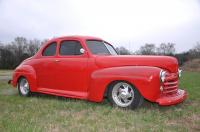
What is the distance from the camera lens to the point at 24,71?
10289mm

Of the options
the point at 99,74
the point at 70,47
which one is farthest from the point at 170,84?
the point at 70,47

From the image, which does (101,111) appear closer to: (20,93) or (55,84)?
(55,84)

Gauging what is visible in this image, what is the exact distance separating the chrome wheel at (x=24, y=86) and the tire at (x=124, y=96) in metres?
3.52

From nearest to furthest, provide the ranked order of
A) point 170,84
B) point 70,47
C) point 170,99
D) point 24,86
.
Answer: point 170,99, point 170,84, point 70,47, point 24,86

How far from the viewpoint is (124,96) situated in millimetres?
7602

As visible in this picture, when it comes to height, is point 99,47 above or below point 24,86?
above

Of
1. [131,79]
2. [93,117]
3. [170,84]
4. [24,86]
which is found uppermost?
[131,79]

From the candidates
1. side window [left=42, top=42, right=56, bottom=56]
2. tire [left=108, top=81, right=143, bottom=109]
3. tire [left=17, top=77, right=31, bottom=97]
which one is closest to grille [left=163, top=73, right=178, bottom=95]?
tire [left=108, top=81, right=143, bottom=109]

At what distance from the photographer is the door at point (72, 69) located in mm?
8469

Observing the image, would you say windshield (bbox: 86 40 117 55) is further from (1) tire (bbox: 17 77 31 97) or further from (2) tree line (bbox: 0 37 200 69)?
(2) tree line (bbox: 0 37 200 69)

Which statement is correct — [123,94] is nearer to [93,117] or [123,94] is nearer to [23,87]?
[93,117]

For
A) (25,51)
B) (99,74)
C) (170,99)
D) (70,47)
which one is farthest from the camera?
(25,51)

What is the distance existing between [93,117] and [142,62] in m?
1.93

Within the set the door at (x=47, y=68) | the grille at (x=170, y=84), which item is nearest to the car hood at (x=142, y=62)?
the grille at (x=170, y=84)
